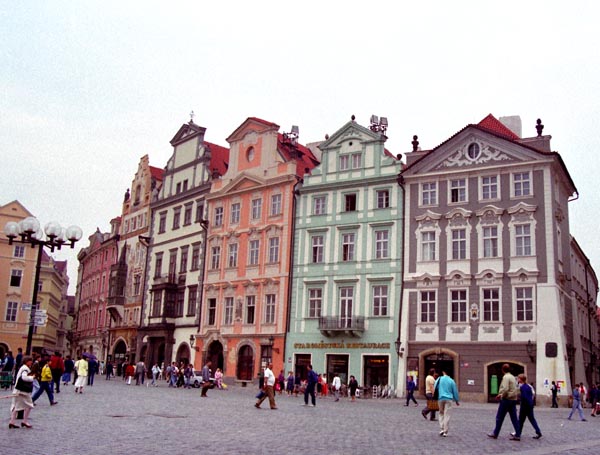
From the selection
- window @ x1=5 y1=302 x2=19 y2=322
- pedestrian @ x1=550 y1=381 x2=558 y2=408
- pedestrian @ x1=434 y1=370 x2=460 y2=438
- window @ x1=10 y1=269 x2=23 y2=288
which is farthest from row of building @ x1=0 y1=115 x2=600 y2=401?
window @ x1=10 y1=269 x2=23 y2=288

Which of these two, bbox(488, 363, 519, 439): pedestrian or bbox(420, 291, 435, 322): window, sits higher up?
bbox(420, 291, 435, 322): window

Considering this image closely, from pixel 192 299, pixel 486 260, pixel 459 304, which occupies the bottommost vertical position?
pixel 459 304

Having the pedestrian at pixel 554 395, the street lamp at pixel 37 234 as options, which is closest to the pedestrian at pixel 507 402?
the street lamp at pixel 37 234

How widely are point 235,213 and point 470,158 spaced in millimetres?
19184

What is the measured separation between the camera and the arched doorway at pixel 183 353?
5528cm

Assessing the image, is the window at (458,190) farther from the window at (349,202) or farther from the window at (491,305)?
the window at (349,202)

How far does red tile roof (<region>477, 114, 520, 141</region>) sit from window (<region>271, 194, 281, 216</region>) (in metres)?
15.1

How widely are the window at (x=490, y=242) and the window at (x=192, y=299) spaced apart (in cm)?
2376

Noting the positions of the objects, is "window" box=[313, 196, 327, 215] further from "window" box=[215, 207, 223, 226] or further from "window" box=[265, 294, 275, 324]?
"window" box=[215, 207, 223, 226]

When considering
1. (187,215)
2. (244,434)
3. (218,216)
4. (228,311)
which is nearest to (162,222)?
(187,215)

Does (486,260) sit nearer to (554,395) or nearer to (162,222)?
(554,395)

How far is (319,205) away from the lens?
49500 millimetres

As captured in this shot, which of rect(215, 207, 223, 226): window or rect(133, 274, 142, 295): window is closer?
rect(215, 207, 223, 226): window

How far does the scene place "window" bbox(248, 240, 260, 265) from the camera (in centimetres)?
5200
